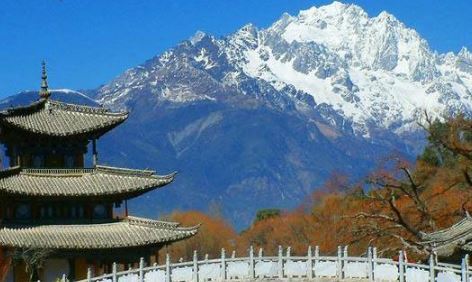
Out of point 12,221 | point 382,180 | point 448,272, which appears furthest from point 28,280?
point 448,272

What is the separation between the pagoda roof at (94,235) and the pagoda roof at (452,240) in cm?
1746

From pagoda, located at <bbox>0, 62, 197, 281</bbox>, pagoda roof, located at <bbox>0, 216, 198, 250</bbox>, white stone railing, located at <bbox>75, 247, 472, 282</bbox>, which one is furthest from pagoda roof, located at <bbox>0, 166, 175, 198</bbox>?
white stone railing, located at <bbox>75, 247, 472, 282</bbox>

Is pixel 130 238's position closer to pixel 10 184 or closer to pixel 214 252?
pixel 10 184

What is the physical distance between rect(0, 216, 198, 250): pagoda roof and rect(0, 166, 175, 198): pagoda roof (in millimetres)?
1795

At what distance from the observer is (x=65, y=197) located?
174 feet

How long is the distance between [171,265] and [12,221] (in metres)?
12.6

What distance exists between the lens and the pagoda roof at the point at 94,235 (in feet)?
169

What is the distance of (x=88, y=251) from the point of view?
173 feet

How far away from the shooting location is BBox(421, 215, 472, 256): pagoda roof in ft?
123

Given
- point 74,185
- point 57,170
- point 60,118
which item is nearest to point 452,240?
point 74,185

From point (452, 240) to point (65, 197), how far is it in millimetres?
22741

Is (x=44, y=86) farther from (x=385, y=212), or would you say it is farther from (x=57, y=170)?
(x=385, y=212)

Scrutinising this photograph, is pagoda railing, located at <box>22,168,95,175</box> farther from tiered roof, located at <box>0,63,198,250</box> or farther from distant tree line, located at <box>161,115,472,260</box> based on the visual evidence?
distant tree line, located at <box>161,115,472,260</box>

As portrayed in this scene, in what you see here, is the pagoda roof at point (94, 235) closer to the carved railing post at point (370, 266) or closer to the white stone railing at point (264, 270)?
the white stone railing at point (264, 270)
